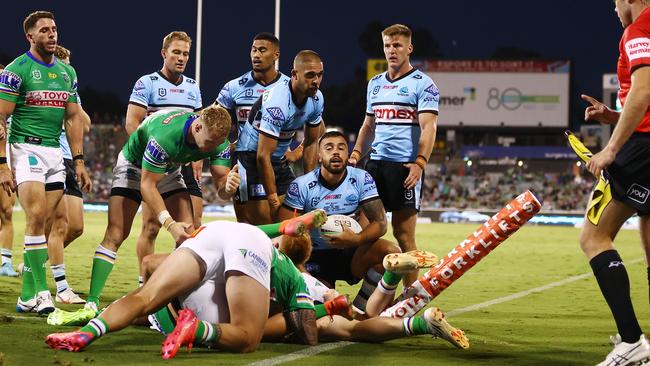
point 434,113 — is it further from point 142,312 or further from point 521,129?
point 521,129

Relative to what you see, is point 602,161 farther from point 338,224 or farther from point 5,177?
point 5,177

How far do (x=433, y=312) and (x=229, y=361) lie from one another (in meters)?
1.23

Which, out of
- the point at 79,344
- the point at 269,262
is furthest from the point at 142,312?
the point at 269,262

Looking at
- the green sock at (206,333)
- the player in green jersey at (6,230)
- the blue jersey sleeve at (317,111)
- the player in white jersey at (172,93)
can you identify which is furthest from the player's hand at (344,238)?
the player in green jersey at (6,230)

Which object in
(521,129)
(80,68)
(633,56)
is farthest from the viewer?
(80,68)

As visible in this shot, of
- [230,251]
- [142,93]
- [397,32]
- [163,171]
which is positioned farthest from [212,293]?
[142,93]

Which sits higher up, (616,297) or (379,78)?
(379,78)

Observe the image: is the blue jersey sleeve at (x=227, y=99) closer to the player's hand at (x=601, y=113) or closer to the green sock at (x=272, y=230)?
the green sock at (x=272, y=230)

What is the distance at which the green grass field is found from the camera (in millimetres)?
5715

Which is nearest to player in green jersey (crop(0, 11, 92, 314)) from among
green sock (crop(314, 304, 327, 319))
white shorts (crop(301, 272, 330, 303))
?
white shorts (crop(301, 272, 330, 303))

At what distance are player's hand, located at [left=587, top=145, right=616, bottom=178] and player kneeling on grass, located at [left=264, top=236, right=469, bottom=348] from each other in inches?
52.0

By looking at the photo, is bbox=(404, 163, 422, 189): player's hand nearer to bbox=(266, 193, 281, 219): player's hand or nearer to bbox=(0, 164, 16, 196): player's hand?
bbox=(266, 193, 281, 219): player's hand

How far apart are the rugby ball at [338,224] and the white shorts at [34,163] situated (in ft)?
7.33

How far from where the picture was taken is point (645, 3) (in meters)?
5.57
